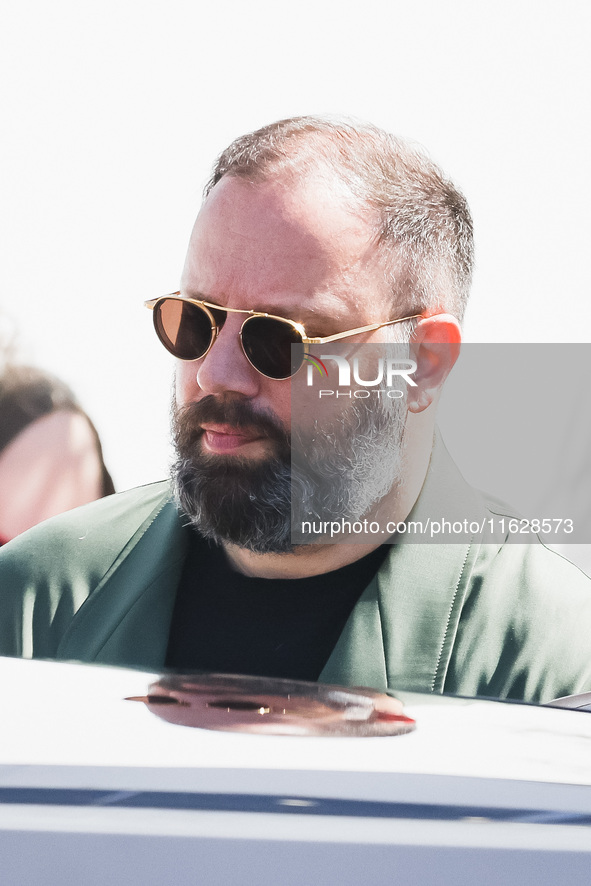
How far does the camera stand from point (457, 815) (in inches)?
30.0

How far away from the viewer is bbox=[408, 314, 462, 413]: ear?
6.02 feet

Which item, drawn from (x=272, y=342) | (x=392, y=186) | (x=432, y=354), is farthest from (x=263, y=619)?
(x=392, y=186)

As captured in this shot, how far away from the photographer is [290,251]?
1.67 metres

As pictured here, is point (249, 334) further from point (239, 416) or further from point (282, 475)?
point (282, 475)

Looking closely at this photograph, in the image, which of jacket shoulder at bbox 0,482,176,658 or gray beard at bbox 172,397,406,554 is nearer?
gray beard at bbox 172,397,406,554

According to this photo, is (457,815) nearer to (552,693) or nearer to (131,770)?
(131,770)

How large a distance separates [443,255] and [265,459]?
1.81ft

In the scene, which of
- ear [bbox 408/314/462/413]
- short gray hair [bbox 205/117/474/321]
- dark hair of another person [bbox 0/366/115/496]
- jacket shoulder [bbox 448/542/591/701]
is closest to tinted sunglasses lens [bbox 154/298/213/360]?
short gray hair [bbox 205/117/474/321]

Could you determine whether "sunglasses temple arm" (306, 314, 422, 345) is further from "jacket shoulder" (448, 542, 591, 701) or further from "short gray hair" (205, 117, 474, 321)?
"jacket shoulder" (448, 542, 591, 701)

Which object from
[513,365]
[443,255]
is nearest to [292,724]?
[443,255]

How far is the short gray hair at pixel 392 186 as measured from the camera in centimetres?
177

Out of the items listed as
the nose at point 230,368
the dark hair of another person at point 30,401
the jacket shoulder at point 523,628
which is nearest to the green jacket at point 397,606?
the jacket shoulder at point 523,628

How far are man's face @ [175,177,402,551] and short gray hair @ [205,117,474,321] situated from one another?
5 cm

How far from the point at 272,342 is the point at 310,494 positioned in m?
0.32
